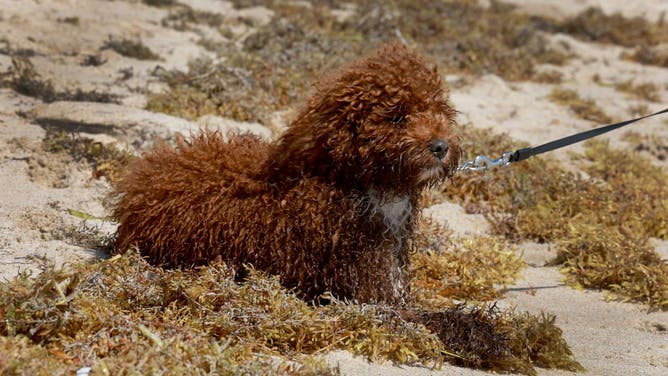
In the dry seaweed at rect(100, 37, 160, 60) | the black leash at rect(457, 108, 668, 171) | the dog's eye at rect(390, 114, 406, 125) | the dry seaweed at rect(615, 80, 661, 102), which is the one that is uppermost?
the dog's eye at rect(390, 114, 406, 125)

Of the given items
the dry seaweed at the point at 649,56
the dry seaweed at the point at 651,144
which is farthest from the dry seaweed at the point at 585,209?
the dry seaweed at the point at 649,56

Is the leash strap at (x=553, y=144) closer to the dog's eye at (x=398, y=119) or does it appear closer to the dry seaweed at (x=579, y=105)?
the dog's eye at (x=398, y=119)

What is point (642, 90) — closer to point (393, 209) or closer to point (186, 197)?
point (393, 209)

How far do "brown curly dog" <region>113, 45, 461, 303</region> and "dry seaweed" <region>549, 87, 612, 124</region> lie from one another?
5.52 m

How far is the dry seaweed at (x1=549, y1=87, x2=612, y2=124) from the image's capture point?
31.4 feet

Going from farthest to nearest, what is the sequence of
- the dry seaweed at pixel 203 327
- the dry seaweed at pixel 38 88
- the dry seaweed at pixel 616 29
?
the dry seaweed at pixel 616 29 < the dry seaweed at pixel 38 88 < the dry seaweed at pixel 203 327

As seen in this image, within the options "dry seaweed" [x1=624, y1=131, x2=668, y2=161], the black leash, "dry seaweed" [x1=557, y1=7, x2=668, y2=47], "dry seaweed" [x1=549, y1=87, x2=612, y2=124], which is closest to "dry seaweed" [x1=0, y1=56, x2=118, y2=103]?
the black leash

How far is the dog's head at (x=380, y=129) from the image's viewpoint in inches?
167

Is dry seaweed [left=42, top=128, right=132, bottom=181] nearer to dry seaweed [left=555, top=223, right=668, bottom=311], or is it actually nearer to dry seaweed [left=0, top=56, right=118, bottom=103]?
dry seaweed [left=0, top=56, right=118, bottom=103]

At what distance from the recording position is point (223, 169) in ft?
15.4

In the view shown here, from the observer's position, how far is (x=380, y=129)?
14.0ft

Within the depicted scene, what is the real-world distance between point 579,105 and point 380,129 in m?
6.21

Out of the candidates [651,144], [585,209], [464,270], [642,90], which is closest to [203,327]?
[464,270]

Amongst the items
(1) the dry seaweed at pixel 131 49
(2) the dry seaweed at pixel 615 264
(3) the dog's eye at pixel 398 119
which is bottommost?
(2) the dry seaweed at pixel 615 264
